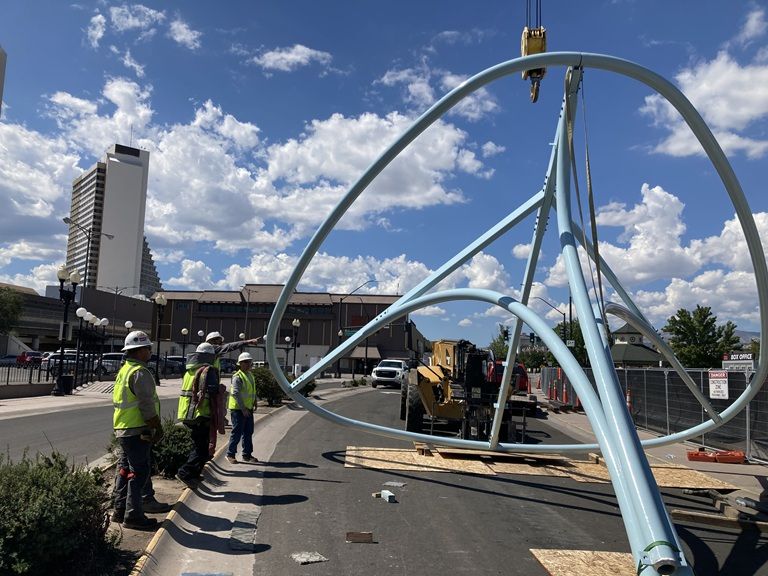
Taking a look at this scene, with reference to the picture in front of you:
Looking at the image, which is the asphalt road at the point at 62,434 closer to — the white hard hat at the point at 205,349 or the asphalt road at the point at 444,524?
the white hard hat at the point at 205,349

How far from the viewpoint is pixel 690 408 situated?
15.7 m

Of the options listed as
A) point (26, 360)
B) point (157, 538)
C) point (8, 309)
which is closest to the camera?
point (157, 538)

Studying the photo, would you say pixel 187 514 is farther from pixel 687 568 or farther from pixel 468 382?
pixel 468 382

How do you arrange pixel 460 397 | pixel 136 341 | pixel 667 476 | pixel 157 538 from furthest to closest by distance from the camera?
pixel 460 397 → pixel 667 476 → pixel 136 341 → pixel 157 538

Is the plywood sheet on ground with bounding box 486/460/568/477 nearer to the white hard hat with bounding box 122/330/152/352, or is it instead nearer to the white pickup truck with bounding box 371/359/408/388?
the white hard hat with bounding box 122/330/152/352

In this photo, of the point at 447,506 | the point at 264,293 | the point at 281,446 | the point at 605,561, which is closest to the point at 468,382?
the point at 281,446

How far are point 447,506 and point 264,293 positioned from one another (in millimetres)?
78898

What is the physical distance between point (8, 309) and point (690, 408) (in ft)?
211

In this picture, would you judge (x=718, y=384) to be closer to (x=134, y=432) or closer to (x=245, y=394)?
(x=245, y=394)

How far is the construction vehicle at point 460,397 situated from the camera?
13.6 m

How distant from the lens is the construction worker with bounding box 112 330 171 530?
19.3ft

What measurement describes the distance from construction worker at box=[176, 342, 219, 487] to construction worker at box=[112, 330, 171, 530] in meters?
1.68

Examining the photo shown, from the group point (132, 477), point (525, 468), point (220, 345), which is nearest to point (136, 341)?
point (132, 477)

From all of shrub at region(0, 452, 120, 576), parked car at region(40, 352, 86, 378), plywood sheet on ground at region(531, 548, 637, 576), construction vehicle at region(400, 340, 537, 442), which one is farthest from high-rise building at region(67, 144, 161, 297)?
plywood sheet on ground at region(531, 548, 637, 576)
